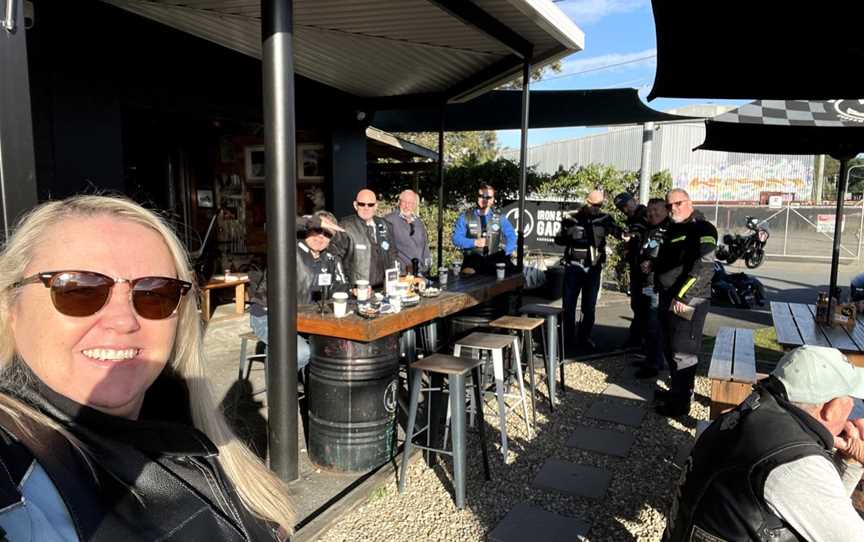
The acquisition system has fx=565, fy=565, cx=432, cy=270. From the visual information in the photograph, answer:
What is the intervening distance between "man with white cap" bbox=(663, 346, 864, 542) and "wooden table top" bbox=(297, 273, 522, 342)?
1922 millimetres

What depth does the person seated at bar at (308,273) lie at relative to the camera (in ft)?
14.3

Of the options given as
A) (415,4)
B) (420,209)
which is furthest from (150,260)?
(420,209)

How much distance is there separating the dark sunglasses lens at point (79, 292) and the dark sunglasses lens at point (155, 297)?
54 millimetres

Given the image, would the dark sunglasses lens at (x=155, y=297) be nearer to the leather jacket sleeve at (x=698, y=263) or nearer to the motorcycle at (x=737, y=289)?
the leather jacket sleeve at (x=698, y=263)

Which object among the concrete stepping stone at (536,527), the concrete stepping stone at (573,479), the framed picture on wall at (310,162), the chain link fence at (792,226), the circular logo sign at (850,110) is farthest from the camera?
the chain link fence at (792,226)

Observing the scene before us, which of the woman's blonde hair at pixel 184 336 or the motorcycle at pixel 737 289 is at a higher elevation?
the woman's blonde hair at pixel 184 336

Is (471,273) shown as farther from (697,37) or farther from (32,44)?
(32,44)

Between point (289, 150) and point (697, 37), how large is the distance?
6.57ft

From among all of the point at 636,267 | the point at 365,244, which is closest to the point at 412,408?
the point at 365,244

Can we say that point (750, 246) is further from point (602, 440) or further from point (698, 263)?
point (602, 440)

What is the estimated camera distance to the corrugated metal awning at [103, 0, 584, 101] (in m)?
4.66

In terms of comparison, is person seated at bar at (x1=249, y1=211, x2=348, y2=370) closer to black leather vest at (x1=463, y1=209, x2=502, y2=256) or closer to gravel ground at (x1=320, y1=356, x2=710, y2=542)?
gravel ground at (x1=320, y1=356, x2=710, y2=542)

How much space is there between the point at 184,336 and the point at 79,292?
33 centimetres

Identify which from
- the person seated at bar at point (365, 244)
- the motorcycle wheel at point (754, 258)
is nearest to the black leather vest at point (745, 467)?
the person seated at bar at point (365, 244)
